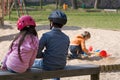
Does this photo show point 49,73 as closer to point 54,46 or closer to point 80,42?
point 54,46

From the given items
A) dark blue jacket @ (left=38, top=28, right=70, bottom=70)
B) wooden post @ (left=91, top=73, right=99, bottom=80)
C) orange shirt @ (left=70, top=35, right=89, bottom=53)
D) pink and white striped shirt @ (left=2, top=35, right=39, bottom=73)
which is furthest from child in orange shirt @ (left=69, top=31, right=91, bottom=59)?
pink and white striped shirt @ (left=2, top=35, right=39, bottom=73)

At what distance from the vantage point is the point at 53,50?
18.9ft

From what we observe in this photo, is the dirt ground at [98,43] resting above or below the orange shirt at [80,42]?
below

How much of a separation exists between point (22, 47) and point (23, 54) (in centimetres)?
10

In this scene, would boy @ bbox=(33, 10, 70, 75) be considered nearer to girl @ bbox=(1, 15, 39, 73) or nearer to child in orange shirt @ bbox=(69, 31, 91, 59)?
girl @ bbox=(1, 15, 39, 73)

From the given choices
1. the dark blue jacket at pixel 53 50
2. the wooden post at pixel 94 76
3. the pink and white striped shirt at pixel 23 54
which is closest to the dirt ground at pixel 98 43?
the wooden post at pixel 94 76

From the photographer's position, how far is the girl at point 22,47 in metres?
5.30

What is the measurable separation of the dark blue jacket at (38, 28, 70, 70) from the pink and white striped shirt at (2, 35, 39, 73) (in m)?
0.28

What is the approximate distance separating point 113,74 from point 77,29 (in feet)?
23.1

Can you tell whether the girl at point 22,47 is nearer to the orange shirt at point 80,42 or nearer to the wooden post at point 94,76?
the wooden post at point 94,76

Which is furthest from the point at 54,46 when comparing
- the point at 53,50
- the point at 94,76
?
the point at 94,76

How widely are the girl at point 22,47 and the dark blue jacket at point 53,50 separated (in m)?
0.31

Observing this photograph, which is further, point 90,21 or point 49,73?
point 90,21

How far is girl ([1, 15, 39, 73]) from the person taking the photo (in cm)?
530
